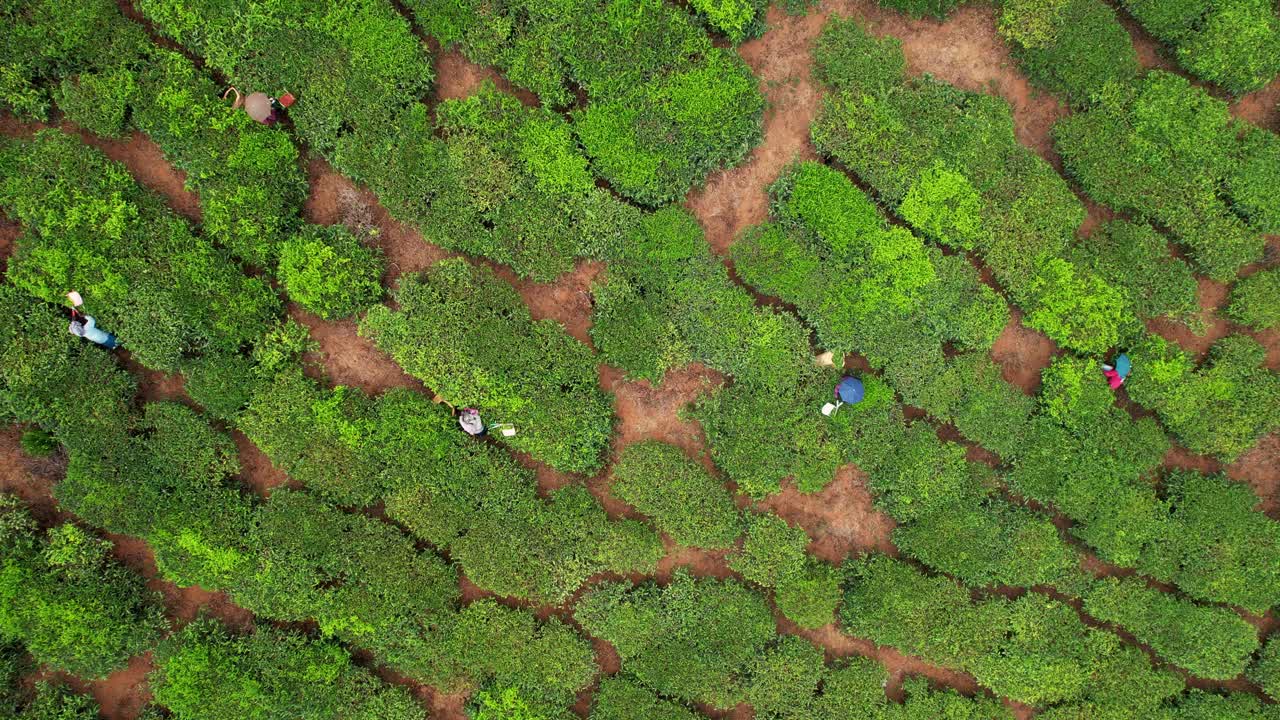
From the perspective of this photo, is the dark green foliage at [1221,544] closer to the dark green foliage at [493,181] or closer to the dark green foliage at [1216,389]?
the dark green foliage at [1216,389]

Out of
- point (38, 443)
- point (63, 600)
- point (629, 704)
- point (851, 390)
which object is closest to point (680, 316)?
point (851, 390)

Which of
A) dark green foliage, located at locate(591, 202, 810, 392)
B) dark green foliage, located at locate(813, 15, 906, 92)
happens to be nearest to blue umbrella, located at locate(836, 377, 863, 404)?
dark green foliage, located at locate(591, 202, 810, 392)

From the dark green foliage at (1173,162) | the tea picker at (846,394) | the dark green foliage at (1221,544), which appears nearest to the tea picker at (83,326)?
the tea picker at (846,394)

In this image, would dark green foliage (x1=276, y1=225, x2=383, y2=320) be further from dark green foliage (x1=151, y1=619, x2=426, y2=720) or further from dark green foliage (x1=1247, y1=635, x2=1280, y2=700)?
dark green foliage (x1=1247, y1=635, x2=1280, y2=700)

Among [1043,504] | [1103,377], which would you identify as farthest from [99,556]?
[1103,377]

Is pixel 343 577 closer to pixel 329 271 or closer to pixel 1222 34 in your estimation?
pixel 329 271

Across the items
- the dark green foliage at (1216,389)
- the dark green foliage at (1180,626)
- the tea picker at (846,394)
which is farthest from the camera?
the dark green foliage at (1180,626)

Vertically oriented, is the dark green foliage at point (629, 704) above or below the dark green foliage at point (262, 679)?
above
